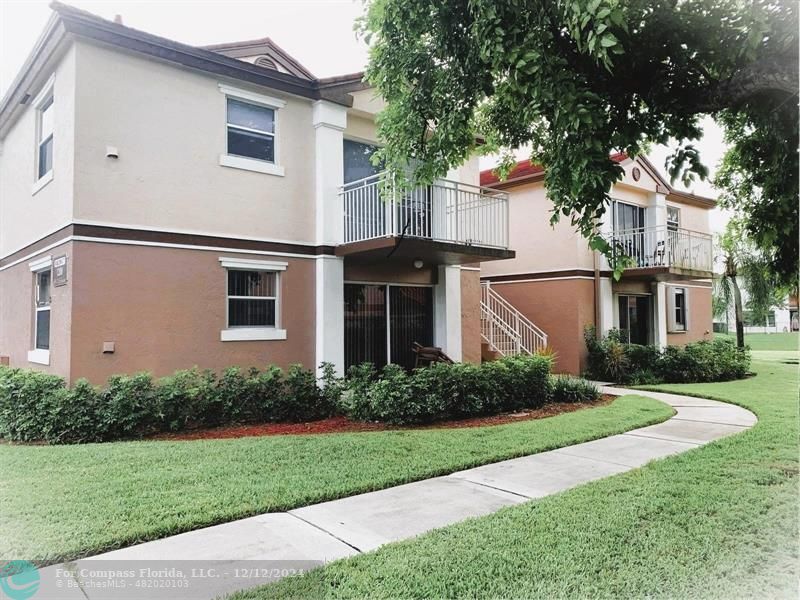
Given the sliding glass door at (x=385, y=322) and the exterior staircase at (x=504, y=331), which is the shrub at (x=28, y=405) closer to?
the sliding glass door at (x=385, y=322)

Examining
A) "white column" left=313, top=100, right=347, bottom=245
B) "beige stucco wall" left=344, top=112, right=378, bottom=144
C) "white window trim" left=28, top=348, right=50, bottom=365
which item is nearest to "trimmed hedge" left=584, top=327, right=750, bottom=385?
"beige stucco wall" left=344, top=112, right=378, bottom=144

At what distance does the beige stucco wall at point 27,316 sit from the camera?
872 centimetres

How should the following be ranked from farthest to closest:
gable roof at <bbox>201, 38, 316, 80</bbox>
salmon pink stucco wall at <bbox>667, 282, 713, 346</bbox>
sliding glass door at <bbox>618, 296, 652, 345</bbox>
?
salmon pink stucco wall at <bbox>667, 282, 713, 346</bbox>
sliding glass door at <bbox>618, 296, 652, 345</bbox>
gable roof at <bbox>201, 38, 316, 80</bbox>

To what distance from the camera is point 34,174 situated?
438 inches

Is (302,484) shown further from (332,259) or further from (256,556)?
(332,259)

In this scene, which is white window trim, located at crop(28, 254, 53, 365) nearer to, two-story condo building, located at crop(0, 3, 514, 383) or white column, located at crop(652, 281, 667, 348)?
two-story condo building, located at crop(0, 3, 514, 383)

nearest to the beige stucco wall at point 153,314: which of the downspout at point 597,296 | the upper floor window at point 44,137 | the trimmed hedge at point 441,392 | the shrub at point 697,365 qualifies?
the trimmed hedge at point 441,392

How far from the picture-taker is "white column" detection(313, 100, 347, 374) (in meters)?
11.0

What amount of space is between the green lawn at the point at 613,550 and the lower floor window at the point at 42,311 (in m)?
9.08

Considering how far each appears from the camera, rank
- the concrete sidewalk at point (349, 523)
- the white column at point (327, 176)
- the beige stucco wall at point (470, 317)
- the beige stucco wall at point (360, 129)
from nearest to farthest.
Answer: the concrete sidewalk at point (349, 523) → the white column at point (327, 176) → the beige stucco wall at point (360, 129) → the beige stucco wall at point (470, 317)

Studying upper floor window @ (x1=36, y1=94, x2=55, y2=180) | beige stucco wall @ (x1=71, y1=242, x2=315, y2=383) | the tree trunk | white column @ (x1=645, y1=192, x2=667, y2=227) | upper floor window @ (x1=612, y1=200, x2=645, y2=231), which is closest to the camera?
beige stucco wall @ (x1=71, y1=242, x2=315, y2=383)

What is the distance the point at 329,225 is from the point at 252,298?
2.19 m

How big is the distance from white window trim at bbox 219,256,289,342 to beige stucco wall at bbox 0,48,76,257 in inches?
108

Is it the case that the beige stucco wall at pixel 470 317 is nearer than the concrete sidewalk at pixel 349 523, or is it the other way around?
the concrete sidewalk at pixel 349 523
